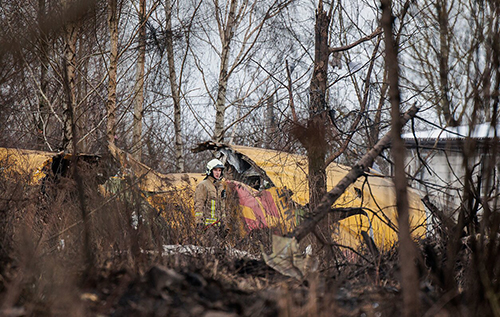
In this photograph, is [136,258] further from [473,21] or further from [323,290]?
[473,21]

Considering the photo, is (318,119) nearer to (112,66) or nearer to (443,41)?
(443,41)

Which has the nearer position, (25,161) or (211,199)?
(211,199)

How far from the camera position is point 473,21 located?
10.6ft

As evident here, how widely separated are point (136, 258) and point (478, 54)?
Answer: 2.40 m

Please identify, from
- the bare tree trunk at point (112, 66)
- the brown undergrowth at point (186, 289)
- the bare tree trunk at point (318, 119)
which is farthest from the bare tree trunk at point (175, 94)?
the brown undergrowth at point (186, 289)

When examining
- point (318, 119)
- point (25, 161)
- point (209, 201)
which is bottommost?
point (209, 201)

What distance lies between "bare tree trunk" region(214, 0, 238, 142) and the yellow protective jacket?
19.5 feet

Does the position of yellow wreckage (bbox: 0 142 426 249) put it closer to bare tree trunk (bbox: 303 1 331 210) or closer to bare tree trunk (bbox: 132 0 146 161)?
bare tree trunk (bbox: 303 1 331 210)

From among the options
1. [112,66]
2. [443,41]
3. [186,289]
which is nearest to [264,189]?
[112,66]

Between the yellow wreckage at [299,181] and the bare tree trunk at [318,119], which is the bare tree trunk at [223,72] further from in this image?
the bare tree trunk at [318,119]

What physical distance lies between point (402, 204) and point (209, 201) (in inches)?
215

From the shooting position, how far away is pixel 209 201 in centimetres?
756

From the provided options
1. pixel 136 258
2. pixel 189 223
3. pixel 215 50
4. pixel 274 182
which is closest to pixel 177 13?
pixel 215 50

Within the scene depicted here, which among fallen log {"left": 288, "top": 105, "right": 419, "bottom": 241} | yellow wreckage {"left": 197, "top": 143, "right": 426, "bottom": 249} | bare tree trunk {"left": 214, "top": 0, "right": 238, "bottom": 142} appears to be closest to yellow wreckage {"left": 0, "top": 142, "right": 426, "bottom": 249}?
yellow wreckage {"left": 197, "top": 143, "right": 426, "bottom": 249}
